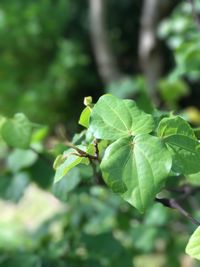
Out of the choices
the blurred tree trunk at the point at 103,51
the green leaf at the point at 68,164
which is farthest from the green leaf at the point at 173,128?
the blurred tree trunk at the point at 103,51

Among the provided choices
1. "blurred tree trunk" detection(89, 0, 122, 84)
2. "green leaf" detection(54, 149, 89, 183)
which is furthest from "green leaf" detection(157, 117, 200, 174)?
"blurred tree trunk" detection(89, 0, 122, 84)

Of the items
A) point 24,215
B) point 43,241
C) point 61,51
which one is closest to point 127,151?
point 43,241

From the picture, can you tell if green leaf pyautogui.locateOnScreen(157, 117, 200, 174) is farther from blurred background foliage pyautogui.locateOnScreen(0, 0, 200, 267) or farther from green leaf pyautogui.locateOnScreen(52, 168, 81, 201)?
blurred background foliage pyautogui.locateOnScreen(0, 0, 200, 267)

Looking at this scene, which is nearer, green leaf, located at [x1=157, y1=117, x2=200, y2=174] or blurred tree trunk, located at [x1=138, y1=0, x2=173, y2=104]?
green leaf, located at [x1=157, y1=117, x2=200, y2=174]

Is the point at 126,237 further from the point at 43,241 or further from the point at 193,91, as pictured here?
the point at 193,91

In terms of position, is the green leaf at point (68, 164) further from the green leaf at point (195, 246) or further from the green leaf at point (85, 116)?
the green leaf at point (195, 246)

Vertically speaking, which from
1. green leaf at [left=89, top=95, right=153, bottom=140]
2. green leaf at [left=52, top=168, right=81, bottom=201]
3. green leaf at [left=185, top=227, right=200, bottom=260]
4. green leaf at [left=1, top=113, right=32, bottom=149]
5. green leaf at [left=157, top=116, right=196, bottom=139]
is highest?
green leaf at [left=1, top=113, right=32, bottom=149]
